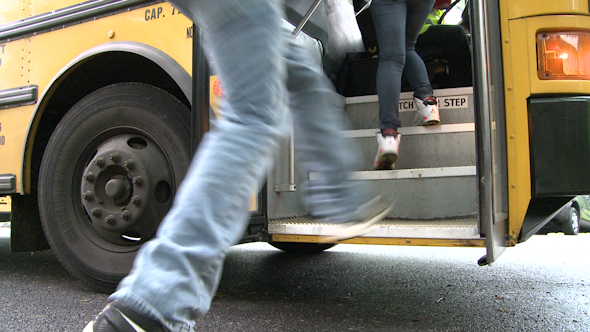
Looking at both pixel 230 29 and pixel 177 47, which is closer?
pixel 230 29

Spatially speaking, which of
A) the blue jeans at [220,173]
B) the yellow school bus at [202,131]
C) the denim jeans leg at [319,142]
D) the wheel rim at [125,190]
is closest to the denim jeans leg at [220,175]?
the blue jeans at [220,173]

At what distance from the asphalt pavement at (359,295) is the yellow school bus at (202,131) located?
0.35 m

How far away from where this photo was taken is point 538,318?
6.78 feet

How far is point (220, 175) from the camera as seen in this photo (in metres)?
0.87

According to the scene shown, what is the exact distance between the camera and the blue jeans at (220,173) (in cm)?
81

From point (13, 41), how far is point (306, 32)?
183 centimetres

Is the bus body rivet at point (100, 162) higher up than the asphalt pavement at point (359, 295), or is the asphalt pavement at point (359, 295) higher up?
the bus body rivet at point (100, 162)

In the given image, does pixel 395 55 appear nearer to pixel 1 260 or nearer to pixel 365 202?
pixel 365 202

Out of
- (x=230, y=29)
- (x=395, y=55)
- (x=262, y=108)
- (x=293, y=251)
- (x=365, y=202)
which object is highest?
(x=395, y=55)

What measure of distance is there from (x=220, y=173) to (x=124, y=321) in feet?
1.06

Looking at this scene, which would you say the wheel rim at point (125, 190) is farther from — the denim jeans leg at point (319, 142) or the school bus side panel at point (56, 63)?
the denim jeans leg at point (319, 142)

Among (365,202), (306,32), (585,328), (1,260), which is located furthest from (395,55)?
(1,260)

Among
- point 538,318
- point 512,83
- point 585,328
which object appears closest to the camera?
point 512,83

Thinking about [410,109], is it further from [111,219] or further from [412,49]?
[111,219]
